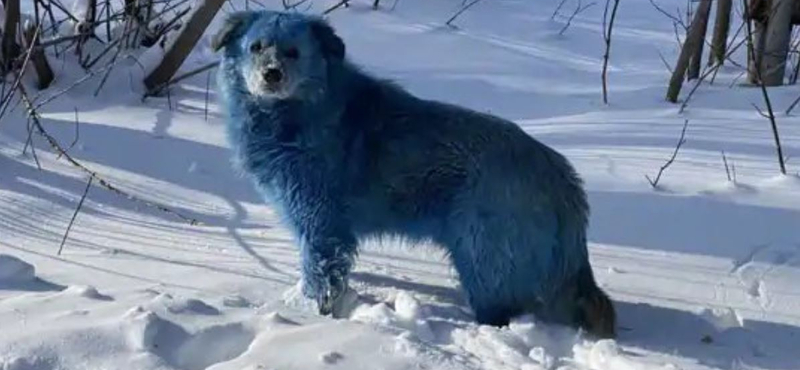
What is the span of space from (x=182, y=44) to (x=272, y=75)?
3.80 metres

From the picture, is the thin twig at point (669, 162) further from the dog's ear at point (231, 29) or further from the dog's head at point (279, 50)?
the dog's ear at point (231, 29)

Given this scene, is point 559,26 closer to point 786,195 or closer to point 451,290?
point 786,195

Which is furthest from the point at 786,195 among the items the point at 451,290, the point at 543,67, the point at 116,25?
the point at 116,25

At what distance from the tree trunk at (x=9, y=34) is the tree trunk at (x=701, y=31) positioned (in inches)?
168

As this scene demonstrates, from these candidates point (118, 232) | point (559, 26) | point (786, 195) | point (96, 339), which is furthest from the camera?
point (559, 26)

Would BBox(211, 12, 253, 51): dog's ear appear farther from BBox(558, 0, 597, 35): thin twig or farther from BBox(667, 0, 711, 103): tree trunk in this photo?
BBox(558, 0, 597, 35): thin twig

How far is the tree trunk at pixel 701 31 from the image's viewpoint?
27.4ft

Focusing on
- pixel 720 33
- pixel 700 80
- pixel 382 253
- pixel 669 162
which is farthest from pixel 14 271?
pixel 720 33

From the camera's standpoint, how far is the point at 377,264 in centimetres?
507

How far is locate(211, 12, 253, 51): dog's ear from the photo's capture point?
433 centimetres

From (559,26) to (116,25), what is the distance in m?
4.42

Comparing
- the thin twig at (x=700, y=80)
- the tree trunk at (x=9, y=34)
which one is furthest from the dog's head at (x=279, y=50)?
the thin twig at (x=700, y=80)

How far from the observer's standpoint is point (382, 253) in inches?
206

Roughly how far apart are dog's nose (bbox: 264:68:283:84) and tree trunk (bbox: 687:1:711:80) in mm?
4768
